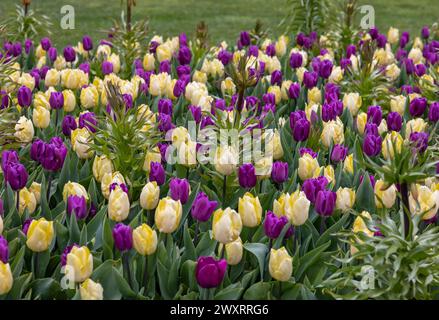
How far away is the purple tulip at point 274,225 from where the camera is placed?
98.6 inches

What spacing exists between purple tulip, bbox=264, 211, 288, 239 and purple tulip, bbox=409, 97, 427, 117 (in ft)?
5.92

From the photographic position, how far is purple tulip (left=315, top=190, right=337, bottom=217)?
269 centimetres

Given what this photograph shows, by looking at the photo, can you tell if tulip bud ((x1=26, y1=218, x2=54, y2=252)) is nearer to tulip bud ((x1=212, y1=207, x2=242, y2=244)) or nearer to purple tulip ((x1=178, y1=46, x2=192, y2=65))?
tulip bud ((x1=212, y1=207, x2=242, y2=244))

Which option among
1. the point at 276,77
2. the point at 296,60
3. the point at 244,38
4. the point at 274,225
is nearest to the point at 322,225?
the point at 274,225

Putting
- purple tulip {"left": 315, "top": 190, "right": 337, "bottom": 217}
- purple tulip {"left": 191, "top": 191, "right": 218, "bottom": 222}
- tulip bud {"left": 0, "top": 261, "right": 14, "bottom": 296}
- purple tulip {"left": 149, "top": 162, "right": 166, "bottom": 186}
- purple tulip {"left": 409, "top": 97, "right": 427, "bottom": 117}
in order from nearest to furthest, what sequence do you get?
tulip bud {"left": 0, "top": 261, "right": 14, "bottom": 296}, purple tulip {"left": 191, "top": 191, "right": 218, "bottom": 222}, purple tulip {"left": 315, "top": 190, "right": 337, "bottom": 217}, purple tulip {"left": 149, "top": 162, "right": 166, "bottom": 186}, purple tulip {"left": 409, "top": 97, "right": 427, "bottom": 117}

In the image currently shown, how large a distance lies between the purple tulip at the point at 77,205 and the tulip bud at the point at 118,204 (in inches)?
5.8

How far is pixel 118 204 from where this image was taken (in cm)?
264

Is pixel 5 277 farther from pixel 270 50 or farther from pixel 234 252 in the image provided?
pixel 270 50

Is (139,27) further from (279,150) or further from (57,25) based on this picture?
(57,25)

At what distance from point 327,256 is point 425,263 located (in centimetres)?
50

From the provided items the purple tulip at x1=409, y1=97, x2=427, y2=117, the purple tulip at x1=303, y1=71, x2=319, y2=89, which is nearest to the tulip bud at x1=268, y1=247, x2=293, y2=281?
the purple tulip at x1=409, y1=97, x2=427, y2=117

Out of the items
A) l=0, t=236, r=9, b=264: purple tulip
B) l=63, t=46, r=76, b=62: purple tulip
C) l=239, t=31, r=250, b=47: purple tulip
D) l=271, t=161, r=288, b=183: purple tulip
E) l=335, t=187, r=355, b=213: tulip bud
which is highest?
l=239, t=31, r=250, b=47: purple tulip

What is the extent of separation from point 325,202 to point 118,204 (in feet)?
2.48

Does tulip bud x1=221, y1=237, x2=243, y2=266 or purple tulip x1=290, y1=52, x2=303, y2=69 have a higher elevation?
purple tulip x1=290, y1=52, x2=303, y2=69
